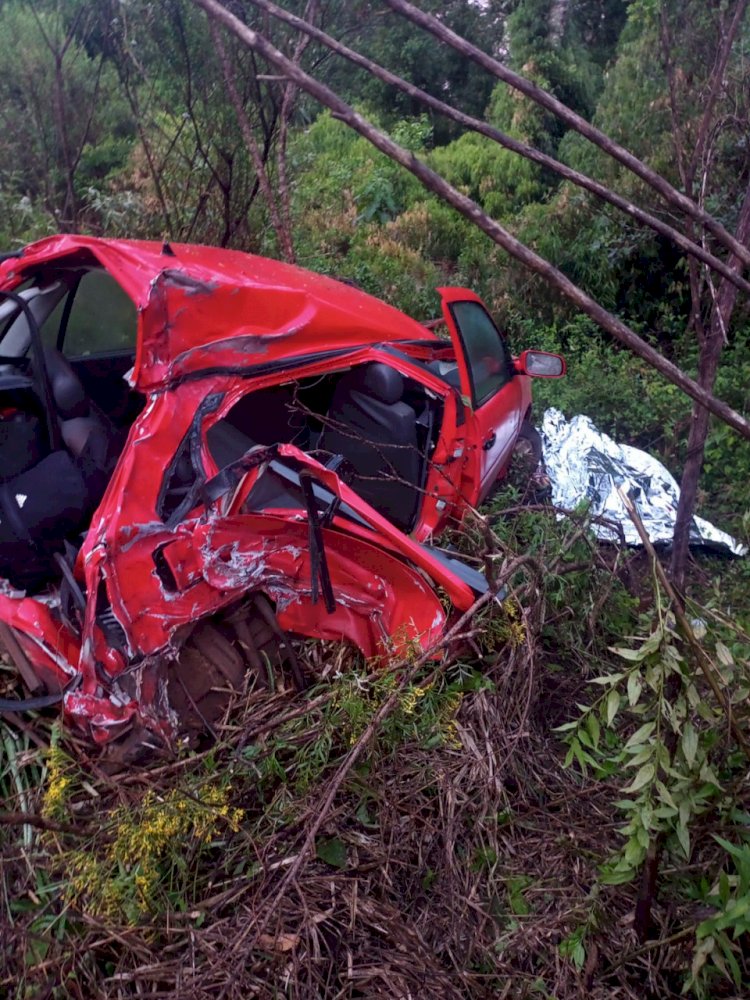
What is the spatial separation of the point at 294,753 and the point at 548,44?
13.9 metres

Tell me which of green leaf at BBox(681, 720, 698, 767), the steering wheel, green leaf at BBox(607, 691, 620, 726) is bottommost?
the steering wheel

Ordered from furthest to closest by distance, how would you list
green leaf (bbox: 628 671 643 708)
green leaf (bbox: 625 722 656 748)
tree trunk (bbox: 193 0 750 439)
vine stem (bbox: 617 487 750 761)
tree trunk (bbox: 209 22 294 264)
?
tree trunk (bbox: 209 22 294 264)
green leaf (bbox: 625 722 656 748)
green leaf (bbox: 628 671 643 708)
vine stem (bbox: 617 487 750 761)
tree trunk (bbox: 193 0 750 439)

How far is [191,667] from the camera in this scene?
10.1 feet

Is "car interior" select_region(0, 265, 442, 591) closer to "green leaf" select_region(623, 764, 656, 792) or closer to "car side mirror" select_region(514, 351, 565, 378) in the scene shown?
"car side mirror" select_region(514, 351, 565, 378)

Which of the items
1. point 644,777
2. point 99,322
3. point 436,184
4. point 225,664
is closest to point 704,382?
point 644,777

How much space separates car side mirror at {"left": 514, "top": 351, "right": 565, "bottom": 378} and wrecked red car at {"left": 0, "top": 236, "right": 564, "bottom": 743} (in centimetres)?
106

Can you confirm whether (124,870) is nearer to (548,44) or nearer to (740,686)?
(740,686)

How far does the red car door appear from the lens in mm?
4105

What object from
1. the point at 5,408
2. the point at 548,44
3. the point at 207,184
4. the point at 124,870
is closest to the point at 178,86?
the point at 207,184

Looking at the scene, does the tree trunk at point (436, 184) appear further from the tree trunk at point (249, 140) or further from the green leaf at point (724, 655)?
the tree trunk at point (249, 140)

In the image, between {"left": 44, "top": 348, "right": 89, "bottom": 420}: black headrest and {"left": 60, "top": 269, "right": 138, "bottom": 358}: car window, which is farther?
{"left": 60, "top": 269, "right": 138, "bottom": 358}: car window

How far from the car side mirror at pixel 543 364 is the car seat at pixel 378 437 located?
3.30 ft

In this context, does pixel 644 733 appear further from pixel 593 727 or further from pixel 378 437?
pixel 378 437

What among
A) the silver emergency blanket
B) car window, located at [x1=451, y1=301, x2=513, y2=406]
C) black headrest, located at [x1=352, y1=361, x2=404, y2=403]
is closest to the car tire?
→ black headrest, located at [x1=352, y1=361, x2=404, y2=403]
